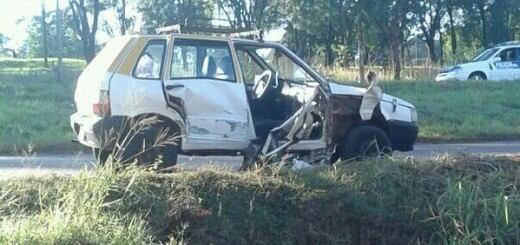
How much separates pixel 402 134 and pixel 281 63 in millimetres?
1800

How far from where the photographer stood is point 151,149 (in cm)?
899

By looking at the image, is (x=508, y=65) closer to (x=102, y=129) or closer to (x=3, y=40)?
(x=102, y=129)

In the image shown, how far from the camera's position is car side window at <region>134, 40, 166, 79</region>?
31.2 ft

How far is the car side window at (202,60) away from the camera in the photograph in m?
9.74

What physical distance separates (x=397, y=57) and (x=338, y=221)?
103 ft

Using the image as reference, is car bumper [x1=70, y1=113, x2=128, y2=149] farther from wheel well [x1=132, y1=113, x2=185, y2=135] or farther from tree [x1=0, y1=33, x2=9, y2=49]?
tree [x1=0, y1=33, x2=9, y2=49]

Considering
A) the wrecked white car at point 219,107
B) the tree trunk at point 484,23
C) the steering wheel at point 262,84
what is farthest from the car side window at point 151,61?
the tree trunk at point 484,23

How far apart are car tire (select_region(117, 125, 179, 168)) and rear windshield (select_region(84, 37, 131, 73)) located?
0.91 m

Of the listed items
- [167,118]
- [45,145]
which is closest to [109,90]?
[167,118]

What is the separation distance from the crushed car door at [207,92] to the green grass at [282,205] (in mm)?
2841

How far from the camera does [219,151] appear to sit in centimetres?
993

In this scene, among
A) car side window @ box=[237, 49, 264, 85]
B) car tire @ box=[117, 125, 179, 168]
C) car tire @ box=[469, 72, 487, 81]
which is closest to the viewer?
car tire @ box=[117, 125, 179, 168]

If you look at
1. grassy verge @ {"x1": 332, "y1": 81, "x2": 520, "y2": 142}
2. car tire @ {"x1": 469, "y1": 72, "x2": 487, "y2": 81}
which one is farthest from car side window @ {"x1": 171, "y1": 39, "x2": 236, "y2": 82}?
car tire @ {"x1": 469, "y1": 72, "x2": 487, "y2": 81}

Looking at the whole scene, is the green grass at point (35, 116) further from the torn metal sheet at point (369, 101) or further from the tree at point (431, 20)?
the tree at point (431, 20)
